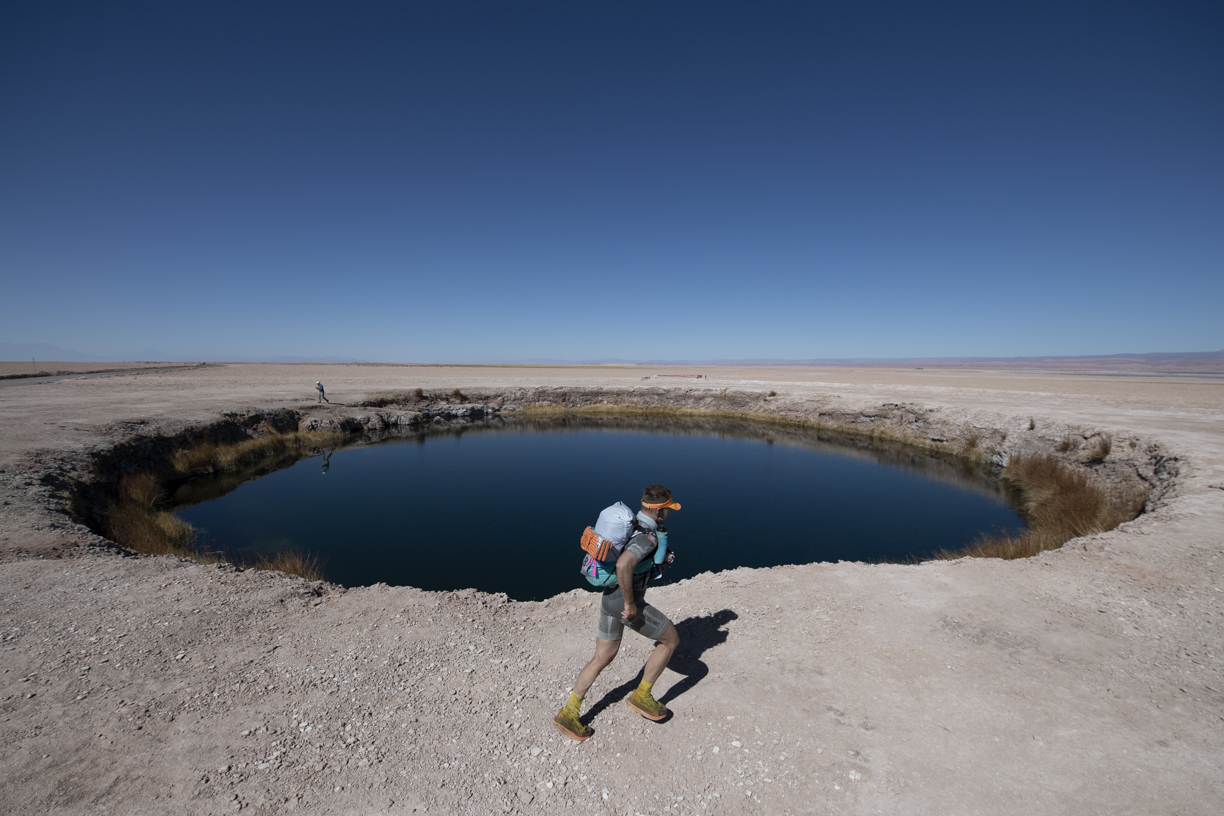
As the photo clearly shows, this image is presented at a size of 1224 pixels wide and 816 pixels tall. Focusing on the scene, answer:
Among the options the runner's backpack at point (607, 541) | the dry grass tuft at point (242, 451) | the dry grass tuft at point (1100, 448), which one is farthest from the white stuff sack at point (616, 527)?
the dry grass tuft at point (242, 451)

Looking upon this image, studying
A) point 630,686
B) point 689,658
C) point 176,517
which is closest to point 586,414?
point 176,517

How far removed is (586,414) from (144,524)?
87.0 ft

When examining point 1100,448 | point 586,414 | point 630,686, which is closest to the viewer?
point 630,686

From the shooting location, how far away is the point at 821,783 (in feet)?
11.5

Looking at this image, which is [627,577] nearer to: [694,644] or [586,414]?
[694,644]

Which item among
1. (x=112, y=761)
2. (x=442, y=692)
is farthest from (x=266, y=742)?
(x=442, y=692)

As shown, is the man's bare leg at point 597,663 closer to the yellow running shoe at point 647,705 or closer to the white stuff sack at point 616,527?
the yellow running shoe at point 647,705

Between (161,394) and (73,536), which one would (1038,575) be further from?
(161,394)

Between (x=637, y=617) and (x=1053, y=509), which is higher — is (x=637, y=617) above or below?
above

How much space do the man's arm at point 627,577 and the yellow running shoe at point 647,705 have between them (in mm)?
913

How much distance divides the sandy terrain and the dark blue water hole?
3.45 m

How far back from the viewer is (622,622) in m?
4.04

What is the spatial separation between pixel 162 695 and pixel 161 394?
35.4 meters

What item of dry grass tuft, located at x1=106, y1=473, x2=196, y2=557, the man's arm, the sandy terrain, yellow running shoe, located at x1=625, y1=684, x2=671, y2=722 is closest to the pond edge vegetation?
dry grass tuft, located at x1=106, y1=473, x2=196, y2=557
